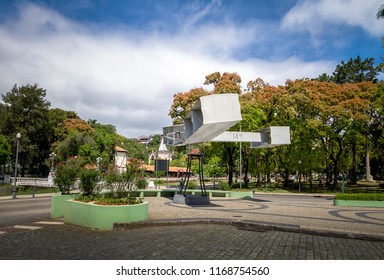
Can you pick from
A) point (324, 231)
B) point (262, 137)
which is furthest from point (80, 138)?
point (324, 231)

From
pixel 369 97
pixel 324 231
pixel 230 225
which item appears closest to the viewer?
pixel 324 231

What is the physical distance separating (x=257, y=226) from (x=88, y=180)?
21.3 ft

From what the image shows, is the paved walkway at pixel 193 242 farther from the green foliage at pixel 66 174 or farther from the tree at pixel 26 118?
the tree at pixel 26 118

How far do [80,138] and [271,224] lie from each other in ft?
154

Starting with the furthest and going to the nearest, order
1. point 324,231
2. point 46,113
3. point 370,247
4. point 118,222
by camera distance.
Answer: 1. point 46,113
2. point 118,222
3. point 324,231
4. point 370,247

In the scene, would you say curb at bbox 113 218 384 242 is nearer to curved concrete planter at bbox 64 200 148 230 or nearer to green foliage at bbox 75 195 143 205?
curved concrete planter at bbox 64 200 148 230

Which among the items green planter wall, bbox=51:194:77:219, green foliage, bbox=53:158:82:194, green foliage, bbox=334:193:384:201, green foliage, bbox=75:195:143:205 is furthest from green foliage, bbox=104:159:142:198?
green foliage, bbox=334:193:384:201

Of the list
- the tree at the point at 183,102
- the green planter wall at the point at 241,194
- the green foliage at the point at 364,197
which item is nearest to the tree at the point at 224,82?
the tree at the point at 183,102

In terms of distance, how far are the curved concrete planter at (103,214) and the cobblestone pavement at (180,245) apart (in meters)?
0.42

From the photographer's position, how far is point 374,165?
6097 cm

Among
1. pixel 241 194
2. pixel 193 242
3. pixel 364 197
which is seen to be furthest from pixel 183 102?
pixel 193 242

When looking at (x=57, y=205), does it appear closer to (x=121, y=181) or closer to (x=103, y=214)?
(x=121, y=181)

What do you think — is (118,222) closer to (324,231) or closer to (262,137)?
(324,231)

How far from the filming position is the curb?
25.3 feet
